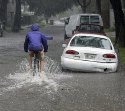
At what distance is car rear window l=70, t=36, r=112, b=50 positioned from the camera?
Result: 17.1 m

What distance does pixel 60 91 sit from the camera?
1248 cm

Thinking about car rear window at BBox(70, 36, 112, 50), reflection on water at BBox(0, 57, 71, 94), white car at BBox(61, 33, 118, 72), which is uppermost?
car rear window at BBox(70, 36, 112, 50)

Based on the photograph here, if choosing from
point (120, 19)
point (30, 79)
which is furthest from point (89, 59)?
point (120, 19)

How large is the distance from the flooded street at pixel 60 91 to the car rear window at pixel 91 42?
3.54 feet

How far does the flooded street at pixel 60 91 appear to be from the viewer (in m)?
10.5

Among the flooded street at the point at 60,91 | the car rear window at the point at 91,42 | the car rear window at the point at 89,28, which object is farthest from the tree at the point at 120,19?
the flooded street at the point at 60,91

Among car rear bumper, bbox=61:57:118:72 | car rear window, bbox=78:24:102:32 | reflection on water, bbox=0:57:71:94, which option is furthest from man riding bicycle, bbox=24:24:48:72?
car rear window, bbox=78:24:102:32

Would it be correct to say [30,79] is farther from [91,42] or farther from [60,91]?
[91,42]

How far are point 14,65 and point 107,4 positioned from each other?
46290 millimetres

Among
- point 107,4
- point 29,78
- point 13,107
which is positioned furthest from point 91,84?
point 107,4

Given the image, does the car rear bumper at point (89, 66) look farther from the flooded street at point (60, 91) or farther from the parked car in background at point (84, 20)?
the parked car in background at point (84, 20)

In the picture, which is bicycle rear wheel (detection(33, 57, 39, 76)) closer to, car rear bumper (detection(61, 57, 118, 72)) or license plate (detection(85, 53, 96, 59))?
car rear bumper (detection(61, 57, 118, 72))

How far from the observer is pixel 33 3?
8538 cm

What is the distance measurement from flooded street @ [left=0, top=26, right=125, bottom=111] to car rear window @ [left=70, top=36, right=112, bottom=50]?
42.5 inches
